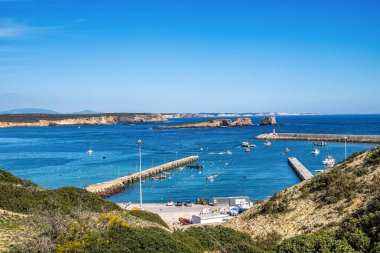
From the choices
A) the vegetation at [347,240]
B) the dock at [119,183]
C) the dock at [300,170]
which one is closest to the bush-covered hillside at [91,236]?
the vegetation at [347,240]

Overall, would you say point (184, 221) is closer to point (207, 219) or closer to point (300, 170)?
point (207, 219)

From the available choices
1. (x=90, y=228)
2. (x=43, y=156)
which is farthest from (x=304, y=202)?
(x=43, y=156)

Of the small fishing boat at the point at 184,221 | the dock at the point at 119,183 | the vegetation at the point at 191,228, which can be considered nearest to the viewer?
the vegetation at the point at 191,228

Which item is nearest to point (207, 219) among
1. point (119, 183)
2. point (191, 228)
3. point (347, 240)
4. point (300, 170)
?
point (191, 228)

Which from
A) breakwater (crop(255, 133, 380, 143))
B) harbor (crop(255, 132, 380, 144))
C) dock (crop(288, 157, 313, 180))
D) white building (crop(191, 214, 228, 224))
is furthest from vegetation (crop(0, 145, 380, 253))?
breakwater (crop(255, 133, 380, 143))

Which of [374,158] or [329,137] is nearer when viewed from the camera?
[374,158]

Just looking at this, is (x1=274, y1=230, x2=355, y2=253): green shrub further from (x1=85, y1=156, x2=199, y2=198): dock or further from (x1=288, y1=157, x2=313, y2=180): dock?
(x1=288, y1=157, x2=313, y2=180): dock

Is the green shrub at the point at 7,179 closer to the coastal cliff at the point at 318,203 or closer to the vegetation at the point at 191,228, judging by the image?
the vegetation at the point at 191,228

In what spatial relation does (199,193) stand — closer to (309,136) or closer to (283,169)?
(283,169)

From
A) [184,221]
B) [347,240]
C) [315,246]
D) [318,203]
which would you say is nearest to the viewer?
[315,246]

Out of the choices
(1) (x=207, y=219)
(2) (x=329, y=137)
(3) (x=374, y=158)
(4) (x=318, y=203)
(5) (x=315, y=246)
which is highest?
(3) (x=374, y=158)

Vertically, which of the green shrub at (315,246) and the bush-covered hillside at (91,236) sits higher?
the green shrub at (315,246)

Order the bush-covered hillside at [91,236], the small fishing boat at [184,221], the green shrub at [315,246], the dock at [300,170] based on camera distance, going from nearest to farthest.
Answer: the green shrub at [315,246], the bush-covered hillside at [91,236], the small fishing boat at [184,221], the dock at [300,170]
